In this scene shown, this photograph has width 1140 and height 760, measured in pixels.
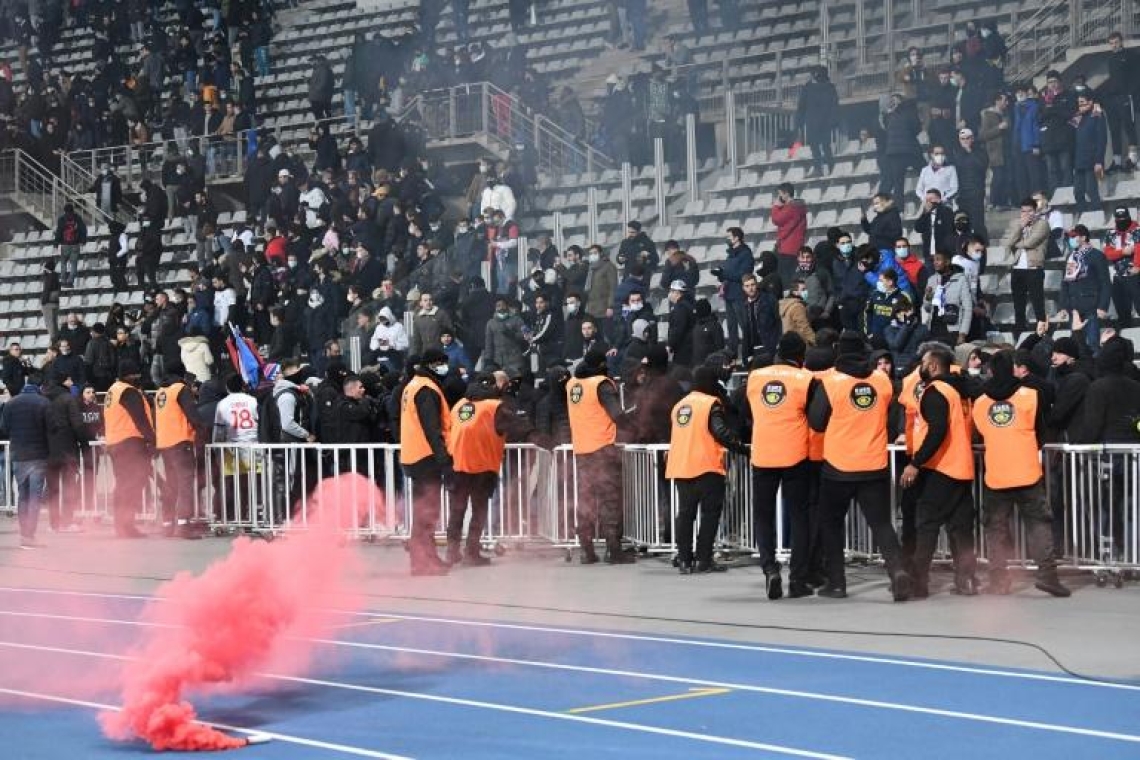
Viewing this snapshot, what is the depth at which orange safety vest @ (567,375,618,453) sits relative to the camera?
1628 centimetres

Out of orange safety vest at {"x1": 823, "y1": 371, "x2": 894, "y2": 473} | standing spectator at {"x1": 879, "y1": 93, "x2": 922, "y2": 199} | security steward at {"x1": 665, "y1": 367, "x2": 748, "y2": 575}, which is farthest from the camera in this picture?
standing spectator at {"x1": 879, "y1": 93, "x2": 922, "y2": 199}

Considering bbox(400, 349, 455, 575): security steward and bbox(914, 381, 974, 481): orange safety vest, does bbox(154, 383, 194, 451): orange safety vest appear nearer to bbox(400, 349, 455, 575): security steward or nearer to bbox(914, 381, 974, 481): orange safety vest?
bbox(400, 349, 455, 575): security steward

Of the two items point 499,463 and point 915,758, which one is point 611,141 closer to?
point 499,463

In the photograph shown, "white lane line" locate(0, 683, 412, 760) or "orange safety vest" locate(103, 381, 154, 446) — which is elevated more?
"orange safety vest" locate(103, 381, 154, 446)

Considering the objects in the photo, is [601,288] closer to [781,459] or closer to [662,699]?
[781,459]

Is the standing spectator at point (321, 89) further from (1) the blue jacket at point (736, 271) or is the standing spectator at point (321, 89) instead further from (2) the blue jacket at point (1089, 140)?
(2) the blue jacket at point (1089, 140)

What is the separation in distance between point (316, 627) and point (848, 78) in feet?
56.4

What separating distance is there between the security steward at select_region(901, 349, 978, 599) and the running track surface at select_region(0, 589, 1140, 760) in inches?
95.2

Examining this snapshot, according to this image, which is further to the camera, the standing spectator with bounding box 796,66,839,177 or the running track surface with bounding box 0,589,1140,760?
the standing spectator with bounding box 796,66,839,177

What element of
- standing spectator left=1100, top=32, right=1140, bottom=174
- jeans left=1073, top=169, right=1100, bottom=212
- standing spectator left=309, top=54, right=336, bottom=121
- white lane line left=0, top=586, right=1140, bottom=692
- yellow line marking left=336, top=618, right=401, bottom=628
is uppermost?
standing spectator left=309, top=54, right=336, bottom=121

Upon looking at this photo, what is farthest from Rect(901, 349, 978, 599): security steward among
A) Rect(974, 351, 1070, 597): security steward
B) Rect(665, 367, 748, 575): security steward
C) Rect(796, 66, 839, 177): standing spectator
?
Rect(796, 66, 839, 177): standing spectator

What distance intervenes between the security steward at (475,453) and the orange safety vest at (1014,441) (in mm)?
4385

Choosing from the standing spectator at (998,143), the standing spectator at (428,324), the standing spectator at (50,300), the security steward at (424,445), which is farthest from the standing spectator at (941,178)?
the standing spectator at (50,300)

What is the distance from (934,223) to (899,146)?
2.71 m
